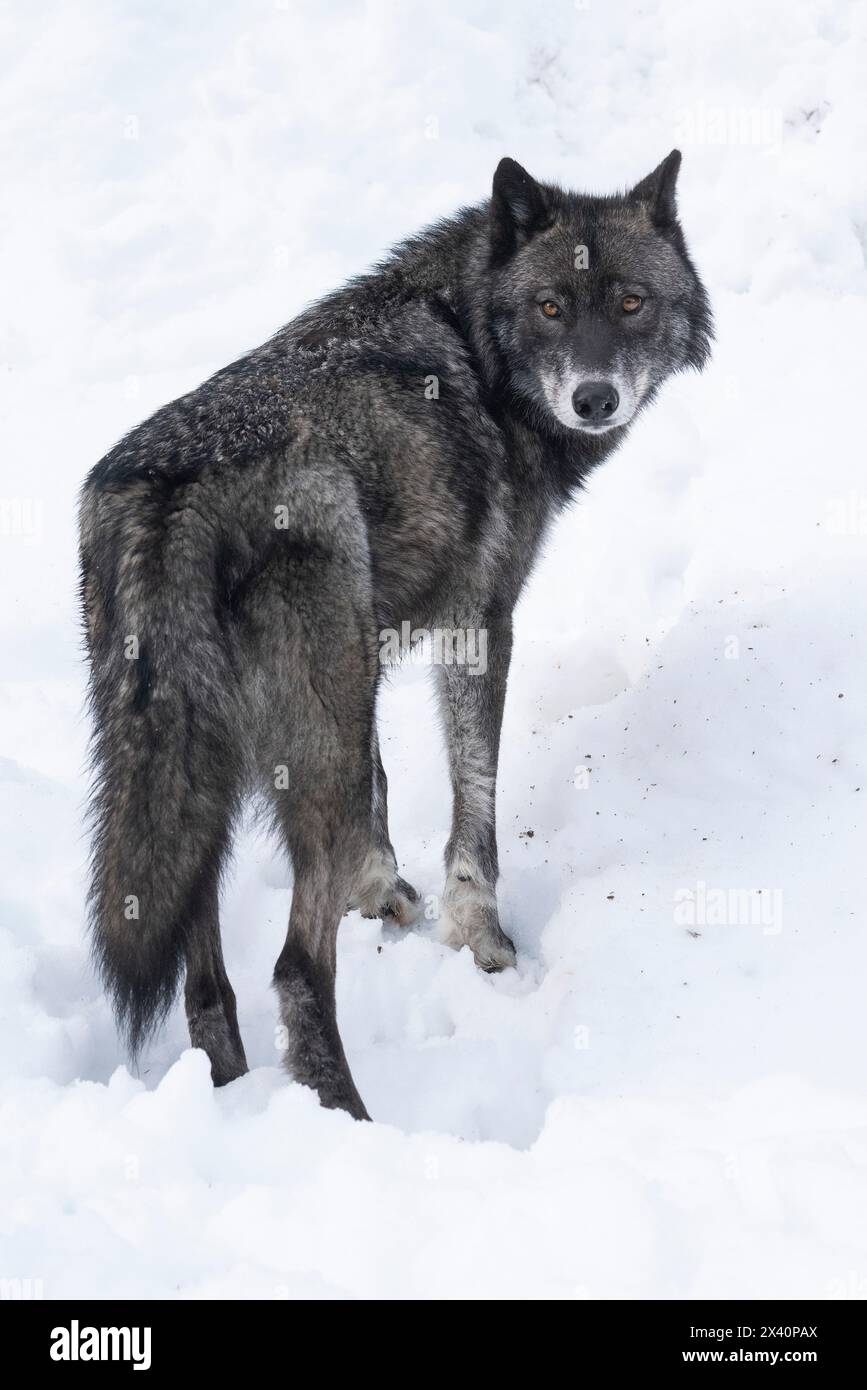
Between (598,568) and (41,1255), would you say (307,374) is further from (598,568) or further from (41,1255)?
(598,568)

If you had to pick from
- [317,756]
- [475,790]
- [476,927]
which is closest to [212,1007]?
[317,756]

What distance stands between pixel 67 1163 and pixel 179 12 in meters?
9.63

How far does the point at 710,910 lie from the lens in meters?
4.48

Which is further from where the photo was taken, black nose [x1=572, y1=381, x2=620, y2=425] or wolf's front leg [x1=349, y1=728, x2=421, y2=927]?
wolf's front leg [x1=349, y1=728, x2=421, y2=927]

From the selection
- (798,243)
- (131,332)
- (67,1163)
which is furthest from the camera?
(131,332)

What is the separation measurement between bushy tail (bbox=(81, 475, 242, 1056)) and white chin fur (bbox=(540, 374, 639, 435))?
156 cm

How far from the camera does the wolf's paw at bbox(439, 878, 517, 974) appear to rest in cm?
483

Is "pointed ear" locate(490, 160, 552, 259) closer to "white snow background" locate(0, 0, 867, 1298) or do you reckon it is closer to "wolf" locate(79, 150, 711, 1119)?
"wolf" locate(79, 150, 711, 1119)

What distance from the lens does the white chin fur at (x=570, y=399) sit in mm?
4539

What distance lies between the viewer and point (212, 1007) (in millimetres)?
3891

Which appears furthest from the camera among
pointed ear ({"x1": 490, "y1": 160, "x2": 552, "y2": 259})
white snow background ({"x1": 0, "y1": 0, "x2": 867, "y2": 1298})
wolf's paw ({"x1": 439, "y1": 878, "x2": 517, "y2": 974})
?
wolf's paw ({"x1": 439, "y1": 878, "x2": 517, "y2": 974})

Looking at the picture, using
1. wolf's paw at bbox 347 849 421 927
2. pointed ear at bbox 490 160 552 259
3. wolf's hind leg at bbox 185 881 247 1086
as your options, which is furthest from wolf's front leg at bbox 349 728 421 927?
pointed ear at bbox 490 160 552 259
